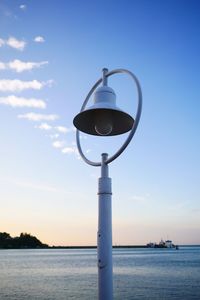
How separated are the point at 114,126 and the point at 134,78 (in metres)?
0.80

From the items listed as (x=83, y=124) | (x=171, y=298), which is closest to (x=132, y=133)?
(x=83, y=124)

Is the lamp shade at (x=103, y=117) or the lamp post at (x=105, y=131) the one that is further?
the lamp shade at (x=103, y=117)

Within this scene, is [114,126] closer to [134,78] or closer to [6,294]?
[134,78]

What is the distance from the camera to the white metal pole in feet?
13.1

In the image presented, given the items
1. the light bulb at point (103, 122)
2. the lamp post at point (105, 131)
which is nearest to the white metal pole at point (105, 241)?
the lamp post at point (105, 131)

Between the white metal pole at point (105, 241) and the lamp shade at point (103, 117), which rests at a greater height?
the lamp shade at point (103, 117)

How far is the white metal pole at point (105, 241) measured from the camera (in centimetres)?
399

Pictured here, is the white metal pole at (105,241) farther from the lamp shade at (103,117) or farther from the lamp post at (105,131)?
the lamp shade at (103,117)

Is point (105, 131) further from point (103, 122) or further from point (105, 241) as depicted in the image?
point (105, 241)

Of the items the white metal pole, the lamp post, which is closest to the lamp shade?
the lamp post

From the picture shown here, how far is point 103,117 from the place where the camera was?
182 inches

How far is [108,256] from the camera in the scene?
13.3 feet

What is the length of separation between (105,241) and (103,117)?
61.1 inches

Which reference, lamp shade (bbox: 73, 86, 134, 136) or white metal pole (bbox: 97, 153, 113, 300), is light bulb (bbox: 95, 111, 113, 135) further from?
white metal pole (bbox: 97, 153, 113, 300)
